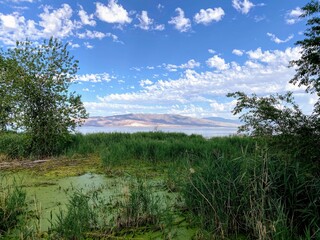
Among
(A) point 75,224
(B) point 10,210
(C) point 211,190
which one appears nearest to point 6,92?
(B) point 10,210

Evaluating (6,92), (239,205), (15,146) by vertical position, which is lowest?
(239,205)

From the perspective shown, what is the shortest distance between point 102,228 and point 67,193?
6.18 ft

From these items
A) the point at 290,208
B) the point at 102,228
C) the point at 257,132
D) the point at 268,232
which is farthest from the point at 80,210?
the point at 257,132

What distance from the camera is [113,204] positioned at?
423cm

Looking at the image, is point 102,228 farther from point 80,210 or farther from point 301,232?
point 301,232

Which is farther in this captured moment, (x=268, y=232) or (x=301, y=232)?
(x=301, y=232)

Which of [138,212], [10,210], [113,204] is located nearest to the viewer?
[138,212]

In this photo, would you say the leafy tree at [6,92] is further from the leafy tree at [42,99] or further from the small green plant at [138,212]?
the small green plant at [138,212]

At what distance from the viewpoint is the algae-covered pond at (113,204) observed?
3.30 metres

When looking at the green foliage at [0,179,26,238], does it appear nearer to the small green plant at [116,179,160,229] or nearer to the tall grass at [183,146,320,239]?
the small green plant at [116,179,160,229]

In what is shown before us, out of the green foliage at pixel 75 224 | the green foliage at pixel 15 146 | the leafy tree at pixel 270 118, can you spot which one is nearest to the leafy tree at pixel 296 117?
the leafy tree at pixel 270 118

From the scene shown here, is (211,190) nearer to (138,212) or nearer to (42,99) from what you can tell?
(138,212)

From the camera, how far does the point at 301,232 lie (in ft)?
10.00

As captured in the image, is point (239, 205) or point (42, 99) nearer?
point (239, 205)
